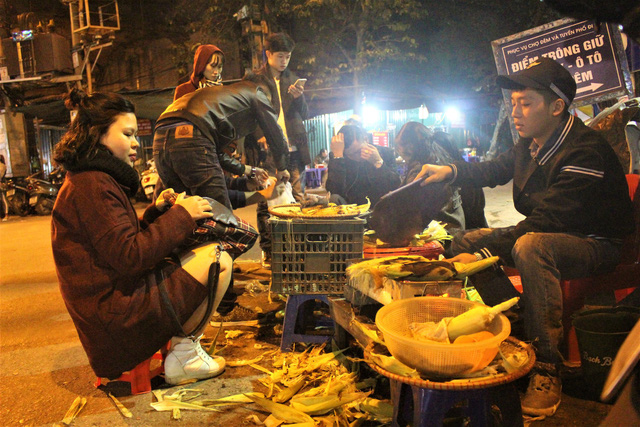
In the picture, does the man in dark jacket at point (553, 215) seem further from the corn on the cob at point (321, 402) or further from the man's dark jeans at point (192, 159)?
the man's dark jeans at point (192, 159)

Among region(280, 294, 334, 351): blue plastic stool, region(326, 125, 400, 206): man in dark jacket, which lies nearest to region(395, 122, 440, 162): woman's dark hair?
region(326, 125, 400, 206): man in dark jacket

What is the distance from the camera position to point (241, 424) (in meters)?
2.79

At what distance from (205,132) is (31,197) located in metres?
14.0

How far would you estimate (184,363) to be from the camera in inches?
129

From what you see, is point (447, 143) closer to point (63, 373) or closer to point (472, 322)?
point (472, 322)

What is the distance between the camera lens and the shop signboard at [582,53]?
5.33 meters

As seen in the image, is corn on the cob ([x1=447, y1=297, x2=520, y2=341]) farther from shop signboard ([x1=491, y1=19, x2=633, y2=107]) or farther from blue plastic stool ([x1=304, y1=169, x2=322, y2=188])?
blue plastic stool ([x1=304, y1=169, x2=322, y2=188])

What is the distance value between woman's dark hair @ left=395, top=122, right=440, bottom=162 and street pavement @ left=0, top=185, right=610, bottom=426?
2226 mm

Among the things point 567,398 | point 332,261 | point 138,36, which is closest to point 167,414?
point 332,261

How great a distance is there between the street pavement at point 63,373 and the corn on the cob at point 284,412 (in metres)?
0.10

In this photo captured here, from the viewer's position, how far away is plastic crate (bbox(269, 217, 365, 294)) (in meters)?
3.43

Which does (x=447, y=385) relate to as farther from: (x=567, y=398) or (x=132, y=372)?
(x=132, y=372)

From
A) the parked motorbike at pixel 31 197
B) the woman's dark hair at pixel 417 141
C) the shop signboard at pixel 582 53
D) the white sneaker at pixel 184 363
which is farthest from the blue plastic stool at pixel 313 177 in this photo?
the white sneaker at pixel 184 363

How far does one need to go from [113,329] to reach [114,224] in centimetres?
65
